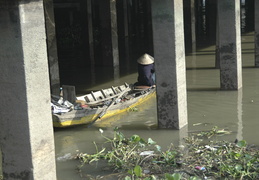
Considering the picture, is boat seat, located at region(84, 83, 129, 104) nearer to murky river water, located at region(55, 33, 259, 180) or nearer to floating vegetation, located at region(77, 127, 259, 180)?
murky river water, located at region(55, 33, 259, 180)

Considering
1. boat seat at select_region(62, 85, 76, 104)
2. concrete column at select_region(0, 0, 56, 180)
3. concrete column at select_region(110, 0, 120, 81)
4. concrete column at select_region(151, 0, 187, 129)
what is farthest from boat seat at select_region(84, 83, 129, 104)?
concrete column at select_region(0, 0, 56, 180)

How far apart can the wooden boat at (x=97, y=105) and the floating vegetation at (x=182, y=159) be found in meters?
1.20

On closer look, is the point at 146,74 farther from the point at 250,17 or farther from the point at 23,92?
the point at 250,17

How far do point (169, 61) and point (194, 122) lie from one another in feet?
5.05

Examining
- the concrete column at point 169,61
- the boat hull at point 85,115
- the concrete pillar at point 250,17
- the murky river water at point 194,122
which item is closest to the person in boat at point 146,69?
the murky river water at point 194,122

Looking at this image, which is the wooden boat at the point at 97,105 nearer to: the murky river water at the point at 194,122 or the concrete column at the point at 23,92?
the murky river water at the point at 194,122

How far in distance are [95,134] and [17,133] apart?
3.54 metres

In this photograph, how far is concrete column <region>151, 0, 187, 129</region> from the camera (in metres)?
8.63

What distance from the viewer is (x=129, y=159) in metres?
7.21

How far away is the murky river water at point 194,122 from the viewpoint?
27.0ft

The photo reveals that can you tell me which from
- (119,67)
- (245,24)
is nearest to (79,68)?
(119,67)

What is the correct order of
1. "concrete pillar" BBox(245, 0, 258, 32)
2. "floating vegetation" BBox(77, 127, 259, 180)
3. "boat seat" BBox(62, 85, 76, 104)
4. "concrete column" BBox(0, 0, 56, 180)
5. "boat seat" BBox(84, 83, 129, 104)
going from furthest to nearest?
"concrete pillar" BBox(245, 0, 258, 32), "boat seat" BBox(84, 83, 129, 104), "boat seat" BBox(62, 85, 76, 104), "floating vegetation" BBox(77, 127, 259, 180), "concrete column" BBox(0, 0, 56, 180)

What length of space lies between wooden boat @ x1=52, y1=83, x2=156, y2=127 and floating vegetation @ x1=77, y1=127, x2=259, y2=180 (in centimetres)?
120

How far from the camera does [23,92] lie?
18.2 feet
